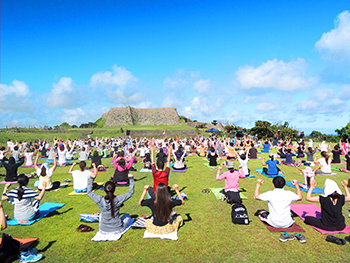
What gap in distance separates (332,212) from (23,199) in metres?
7.42

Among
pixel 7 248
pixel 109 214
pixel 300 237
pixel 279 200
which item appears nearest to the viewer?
pixel 7 248

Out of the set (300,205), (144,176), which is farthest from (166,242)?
(144,176)

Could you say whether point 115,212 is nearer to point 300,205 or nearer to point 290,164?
point 300,205

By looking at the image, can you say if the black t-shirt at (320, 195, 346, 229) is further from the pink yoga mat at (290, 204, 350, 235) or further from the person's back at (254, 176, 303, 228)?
the pink yoga mat at (290, 204, 350, 235)

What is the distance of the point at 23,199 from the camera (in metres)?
5.19

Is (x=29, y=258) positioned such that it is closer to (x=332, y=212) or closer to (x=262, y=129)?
(x=332, y=212)

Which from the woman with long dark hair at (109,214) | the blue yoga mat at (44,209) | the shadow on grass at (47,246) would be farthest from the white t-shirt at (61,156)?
the woman with long dark hair at (109,214)

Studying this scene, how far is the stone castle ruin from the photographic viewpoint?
245ft

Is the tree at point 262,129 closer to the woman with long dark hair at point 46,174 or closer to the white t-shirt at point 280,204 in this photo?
the white t-shirt at point 280,204

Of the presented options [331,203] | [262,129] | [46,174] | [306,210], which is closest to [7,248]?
[46,174]

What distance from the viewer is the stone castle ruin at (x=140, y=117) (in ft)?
245

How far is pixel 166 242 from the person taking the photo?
458cm

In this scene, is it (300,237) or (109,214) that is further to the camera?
(109,214)

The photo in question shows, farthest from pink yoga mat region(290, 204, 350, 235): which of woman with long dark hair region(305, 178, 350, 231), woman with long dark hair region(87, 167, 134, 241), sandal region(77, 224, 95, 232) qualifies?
sandal region(77, 224, 95, 232)
